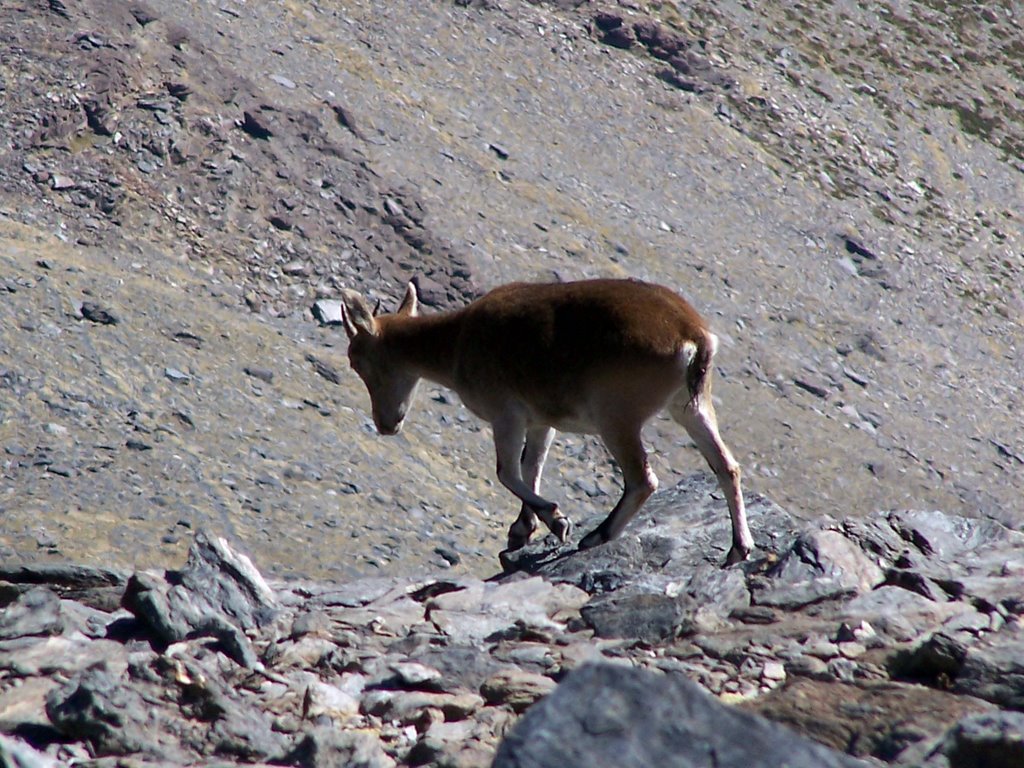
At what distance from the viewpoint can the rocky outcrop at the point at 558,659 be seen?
17.6ft

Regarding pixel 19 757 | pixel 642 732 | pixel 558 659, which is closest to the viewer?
pixel 642 732

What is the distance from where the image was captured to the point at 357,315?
13.6 metres

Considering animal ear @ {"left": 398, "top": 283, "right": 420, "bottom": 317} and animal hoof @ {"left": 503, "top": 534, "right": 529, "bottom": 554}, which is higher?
animal ear @ {"left": 398, "top": 283, "right": 420, "bottom": 317}

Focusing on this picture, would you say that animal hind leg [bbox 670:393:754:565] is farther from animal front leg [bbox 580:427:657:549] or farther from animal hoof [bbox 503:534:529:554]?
animal hoof [bbox 503:534:529:554]

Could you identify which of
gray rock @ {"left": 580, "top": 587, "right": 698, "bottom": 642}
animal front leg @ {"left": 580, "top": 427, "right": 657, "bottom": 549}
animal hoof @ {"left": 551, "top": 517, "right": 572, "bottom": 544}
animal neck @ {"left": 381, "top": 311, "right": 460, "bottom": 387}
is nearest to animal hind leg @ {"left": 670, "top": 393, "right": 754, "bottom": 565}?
animal front leg @ {"left": 580, "top": 427, "right": 657, "bottom": 549}

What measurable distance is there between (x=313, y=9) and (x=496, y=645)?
31.4 m

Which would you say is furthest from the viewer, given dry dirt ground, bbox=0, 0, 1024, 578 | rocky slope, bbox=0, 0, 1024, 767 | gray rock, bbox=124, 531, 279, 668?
dry dirt ground, bbox=0, 0, 1024, 578

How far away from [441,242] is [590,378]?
751 inches

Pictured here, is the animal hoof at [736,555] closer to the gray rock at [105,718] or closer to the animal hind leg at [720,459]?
the animal hind leg at [720,459]

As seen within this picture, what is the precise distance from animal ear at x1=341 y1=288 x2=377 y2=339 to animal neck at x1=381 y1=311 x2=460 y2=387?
167 millimetres

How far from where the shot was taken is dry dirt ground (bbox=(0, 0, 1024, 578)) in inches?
813

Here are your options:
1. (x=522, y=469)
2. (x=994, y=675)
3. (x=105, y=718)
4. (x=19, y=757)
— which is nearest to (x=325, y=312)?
(x=522, y=469)

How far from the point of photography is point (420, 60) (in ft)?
124

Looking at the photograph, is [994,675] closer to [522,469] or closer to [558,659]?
[558,659]
